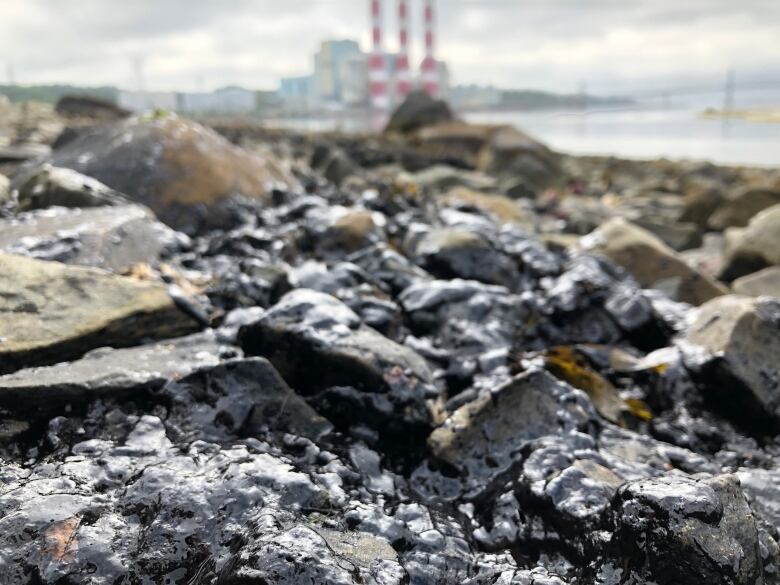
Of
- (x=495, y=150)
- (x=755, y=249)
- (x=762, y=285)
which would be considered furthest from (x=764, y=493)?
(x=495, y=150)

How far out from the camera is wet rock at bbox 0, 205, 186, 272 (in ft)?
12.9

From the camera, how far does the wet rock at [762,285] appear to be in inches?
203

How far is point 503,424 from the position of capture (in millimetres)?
2881

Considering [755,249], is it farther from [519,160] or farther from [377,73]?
[377,73]

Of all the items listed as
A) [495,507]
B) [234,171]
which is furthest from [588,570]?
[234,171]

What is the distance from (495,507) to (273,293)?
7.71 ft

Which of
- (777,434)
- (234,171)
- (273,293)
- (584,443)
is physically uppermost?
(234,171)

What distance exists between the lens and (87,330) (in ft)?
9.57

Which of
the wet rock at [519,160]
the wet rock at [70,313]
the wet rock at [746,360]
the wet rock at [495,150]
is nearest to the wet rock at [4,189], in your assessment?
the wet rock at [70,313]

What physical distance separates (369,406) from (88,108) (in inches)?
1170

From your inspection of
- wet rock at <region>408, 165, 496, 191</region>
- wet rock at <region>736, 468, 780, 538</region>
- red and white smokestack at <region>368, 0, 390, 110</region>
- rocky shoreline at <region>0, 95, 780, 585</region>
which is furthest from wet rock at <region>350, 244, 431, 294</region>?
red and white smokestack at <region>368, 0, 390, 110</region>

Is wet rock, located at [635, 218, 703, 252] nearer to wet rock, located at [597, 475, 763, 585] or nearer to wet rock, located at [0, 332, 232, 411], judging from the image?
wet rock, located at [597, 475, 763, 585]

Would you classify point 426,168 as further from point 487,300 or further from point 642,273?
point 487,300

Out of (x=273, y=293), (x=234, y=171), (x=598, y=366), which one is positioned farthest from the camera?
(x=234, y=171)
